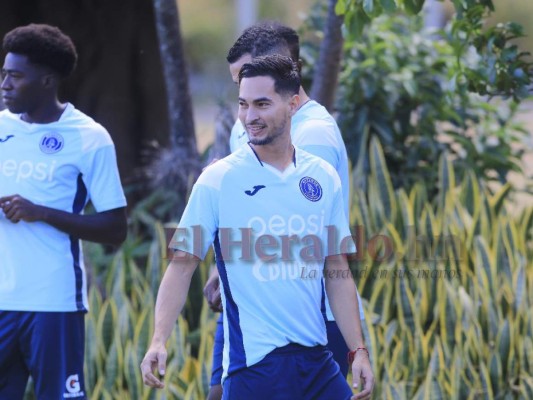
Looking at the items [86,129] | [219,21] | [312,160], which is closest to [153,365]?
[312,160]

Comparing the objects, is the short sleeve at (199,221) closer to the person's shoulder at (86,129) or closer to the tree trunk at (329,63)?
the person's shoulder at (86,129)

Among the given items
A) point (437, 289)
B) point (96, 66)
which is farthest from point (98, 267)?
point (437, 289)

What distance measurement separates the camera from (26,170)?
4199 millimetres

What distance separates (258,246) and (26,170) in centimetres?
128

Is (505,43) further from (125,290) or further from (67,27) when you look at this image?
(67,27)

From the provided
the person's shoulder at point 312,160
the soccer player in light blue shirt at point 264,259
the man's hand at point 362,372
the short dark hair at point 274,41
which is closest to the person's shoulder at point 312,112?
the short dark hair at point 274,41

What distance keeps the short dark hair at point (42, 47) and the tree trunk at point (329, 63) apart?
8.34 ft

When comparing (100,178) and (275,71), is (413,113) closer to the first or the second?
(100,178)

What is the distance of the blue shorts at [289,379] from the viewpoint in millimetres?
3336

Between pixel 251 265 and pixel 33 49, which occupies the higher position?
A: pixel 33 49

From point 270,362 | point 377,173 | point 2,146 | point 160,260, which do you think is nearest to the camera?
point 270,362

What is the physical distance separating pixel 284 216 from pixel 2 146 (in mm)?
1460

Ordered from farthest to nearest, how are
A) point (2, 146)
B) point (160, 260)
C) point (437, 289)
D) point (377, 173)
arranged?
1. point (377, 173)
2. point (160, 260)
3. point (437, 289)
4. point (2, 146)

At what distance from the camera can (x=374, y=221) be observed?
650 centimetres
